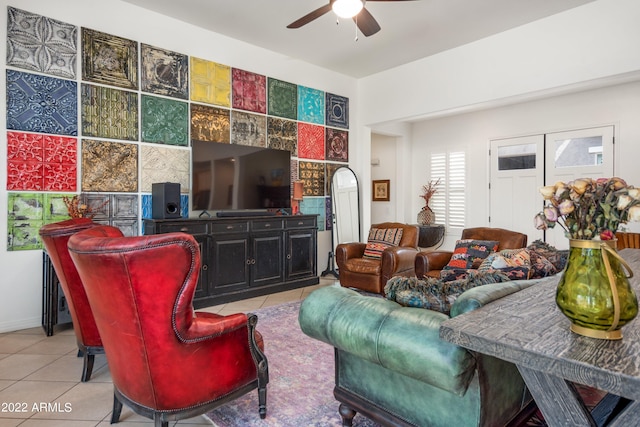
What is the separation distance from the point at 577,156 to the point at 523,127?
909 mm

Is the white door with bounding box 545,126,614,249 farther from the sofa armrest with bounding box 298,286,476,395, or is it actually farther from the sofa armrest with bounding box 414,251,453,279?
→ the sofa armrest with bounding box 298,286,476,395

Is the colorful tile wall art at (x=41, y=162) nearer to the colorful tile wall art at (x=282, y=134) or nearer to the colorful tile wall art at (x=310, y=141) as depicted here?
the colorful tile wall art at (x=282, y=134)

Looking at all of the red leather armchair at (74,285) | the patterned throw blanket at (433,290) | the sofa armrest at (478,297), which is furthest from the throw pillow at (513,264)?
the red leather armchair at (74,285)

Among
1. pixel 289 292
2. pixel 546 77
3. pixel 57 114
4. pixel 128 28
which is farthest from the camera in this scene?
pixel 289 292

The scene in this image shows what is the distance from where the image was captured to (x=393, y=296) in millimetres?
1783

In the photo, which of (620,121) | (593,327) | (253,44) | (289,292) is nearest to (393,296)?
(593,327)

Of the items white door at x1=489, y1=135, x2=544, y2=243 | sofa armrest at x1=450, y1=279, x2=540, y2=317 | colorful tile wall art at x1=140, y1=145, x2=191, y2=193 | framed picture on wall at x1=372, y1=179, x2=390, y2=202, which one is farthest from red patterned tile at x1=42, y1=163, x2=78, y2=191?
white door at x1=489, y1=135, x2=544, y2=243

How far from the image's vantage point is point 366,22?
133 inches

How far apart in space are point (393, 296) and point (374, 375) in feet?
1.23

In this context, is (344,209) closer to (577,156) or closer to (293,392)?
(577,156)

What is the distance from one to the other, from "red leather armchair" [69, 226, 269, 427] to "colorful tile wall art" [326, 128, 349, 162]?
447 centimetres

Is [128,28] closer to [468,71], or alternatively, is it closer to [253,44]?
[253,44]

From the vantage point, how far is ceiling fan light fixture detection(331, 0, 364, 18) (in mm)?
2924

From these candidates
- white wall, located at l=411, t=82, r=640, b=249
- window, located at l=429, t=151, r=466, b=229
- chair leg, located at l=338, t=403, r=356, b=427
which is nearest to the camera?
chair leg, located at l=338, t=403, r=356, b=427
